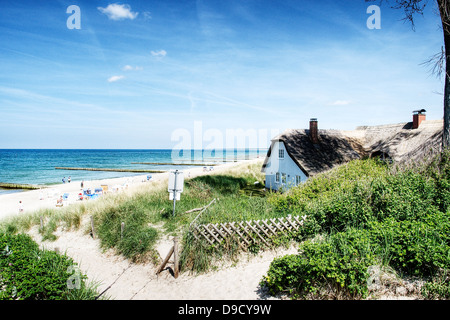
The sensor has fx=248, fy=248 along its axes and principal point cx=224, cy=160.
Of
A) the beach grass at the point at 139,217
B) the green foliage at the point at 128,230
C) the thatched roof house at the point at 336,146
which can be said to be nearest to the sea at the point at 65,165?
the beach grass at the point at 139,217

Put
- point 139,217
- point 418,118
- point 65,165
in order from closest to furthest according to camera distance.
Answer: point 139,217 → point 418,118 → point 65,165

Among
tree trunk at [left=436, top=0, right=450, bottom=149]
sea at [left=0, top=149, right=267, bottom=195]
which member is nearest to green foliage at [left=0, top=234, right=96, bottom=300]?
tree trunk at [left=436, top=0, right=450, bottom=149]

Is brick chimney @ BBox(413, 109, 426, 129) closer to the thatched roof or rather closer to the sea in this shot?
the thatched roof

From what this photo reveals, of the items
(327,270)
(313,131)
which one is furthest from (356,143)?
(327,270)

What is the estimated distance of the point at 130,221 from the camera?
35.2 ft

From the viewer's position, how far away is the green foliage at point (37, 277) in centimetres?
497

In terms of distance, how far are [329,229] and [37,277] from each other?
7.77 m

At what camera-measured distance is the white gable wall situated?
820 inches

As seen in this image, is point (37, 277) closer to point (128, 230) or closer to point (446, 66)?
point (128, 230)

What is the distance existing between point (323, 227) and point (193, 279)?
14.6 feet

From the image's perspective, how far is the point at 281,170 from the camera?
23156mm

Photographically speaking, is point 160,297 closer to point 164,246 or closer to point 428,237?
point 164,246

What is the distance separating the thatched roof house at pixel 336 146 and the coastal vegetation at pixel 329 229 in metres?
5.32

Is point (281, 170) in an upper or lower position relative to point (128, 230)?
upper
